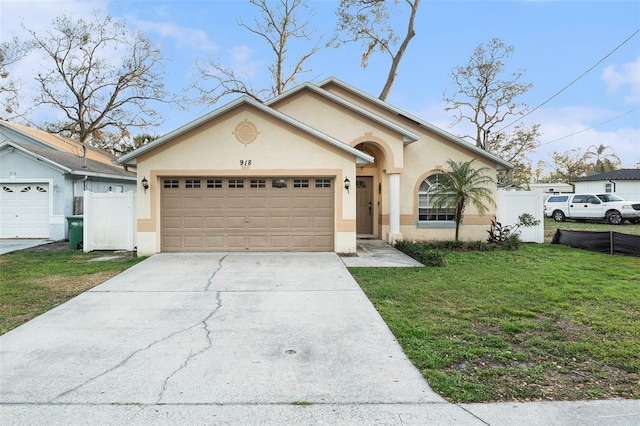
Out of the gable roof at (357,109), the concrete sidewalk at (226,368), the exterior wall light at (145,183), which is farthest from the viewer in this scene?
the gable roof at (357,109)

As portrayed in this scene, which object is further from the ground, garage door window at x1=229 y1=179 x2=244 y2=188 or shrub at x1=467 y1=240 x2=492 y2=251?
garage door window at x1=229 y1=179 x2=244 y2=188

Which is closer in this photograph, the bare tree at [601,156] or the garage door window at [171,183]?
the garage door window at [171,183]

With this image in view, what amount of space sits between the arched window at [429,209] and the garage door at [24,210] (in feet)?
47.2

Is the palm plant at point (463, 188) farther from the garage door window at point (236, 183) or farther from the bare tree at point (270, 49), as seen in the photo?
the bare tree at point (270, 49)

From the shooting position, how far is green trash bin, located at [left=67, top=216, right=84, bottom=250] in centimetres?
1225

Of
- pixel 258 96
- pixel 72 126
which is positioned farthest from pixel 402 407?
pixel 72 126

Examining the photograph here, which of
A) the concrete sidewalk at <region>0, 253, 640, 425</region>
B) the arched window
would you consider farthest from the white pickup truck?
the concrete sidewalk at <region>0, 253, 640, 425</region>

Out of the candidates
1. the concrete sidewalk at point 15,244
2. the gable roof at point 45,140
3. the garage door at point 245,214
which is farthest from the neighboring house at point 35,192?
the garage door at point 245,214

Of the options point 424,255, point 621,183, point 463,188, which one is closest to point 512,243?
point 463,188

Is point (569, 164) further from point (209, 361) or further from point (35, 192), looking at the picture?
point (209, 361)

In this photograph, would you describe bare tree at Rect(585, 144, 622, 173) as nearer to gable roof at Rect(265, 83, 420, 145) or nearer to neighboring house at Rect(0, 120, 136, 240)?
gable roof at Rect(265, 83, 420, 145)

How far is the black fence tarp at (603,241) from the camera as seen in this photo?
10898 mm

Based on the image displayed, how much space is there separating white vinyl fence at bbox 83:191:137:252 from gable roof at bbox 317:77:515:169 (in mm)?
8156

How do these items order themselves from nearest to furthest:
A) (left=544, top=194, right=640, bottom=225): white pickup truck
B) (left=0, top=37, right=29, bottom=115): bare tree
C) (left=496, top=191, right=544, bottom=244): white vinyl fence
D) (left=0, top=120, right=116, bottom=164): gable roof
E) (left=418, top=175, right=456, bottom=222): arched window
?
(left=496, top=191, right=544, bottom=244): white vinyl fence
(left=418, top=175, right=456, bottom=222): arched window
(left=0, top=120, right=116, bottom=164): gable roof
(left=544, top=194, right=640, bottom=225): white pickup truck
(left=0, top=37, right=29, bottom=115): bare tree
